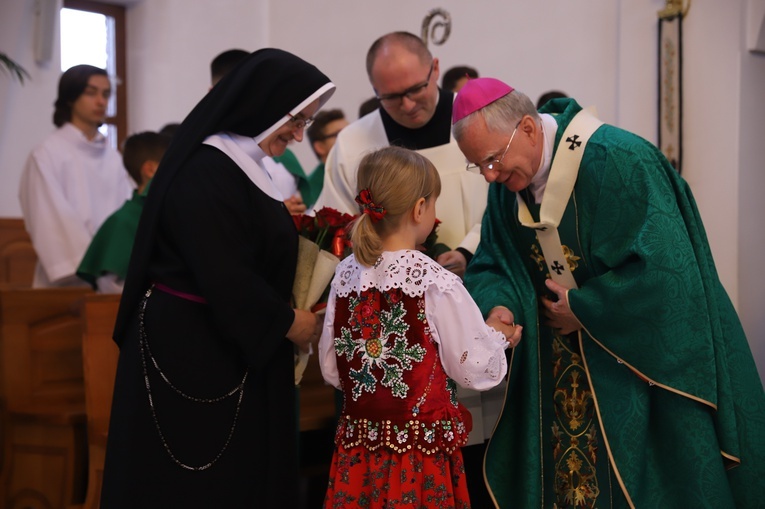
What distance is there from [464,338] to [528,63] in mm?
4798

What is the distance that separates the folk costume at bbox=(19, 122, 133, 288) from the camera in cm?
629

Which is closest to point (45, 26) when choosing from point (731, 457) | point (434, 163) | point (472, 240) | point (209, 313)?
point (434, 163)

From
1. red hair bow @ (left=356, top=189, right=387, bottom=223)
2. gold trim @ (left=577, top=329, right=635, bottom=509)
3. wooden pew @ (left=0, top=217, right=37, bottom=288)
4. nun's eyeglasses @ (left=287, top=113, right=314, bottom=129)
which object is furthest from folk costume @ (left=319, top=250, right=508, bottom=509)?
wooden pew @ (left=0, top=217, right=37, bottom=288)

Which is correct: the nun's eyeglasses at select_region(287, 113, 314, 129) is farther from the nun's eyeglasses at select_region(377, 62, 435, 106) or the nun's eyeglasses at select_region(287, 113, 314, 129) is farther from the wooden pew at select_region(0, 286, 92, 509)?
the wooden pew at select_region(0, 286, 92, 509)

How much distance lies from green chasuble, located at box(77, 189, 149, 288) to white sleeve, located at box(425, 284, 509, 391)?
2.73 metres

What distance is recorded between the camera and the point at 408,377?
117 inches

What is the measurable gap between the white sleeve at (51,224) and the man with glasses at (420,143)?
2.54 m

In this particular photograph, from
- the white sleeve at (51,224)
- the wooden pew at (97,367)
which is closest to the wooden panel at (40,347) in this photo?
the wooden pew at (97,367)

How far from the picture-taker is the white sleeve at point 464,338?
2.91 meters

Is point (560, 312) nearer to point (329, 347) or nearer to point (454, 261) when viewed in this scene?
point (454, 261)

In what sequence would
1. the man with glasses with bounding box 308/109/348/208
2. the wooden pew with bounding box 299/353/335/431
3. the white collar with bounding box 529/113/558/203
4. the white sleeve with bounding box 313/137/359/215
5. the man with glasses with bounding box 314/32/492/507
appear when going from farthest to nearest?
1. the man with glasses with bounding box 308/109/348/208
2. the white sleeve with bounding box 313/137/359/215
3. the wooden pew with bounding box 299/353/335/431
4. the man with glasses with bounding box 314/32/492/507
5. the white collar with bounding box 529/113/558/203

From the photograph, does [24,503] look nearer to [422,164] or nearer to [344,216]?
[344,216]

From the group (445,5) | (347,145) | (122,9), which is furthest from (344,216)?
(122,9)

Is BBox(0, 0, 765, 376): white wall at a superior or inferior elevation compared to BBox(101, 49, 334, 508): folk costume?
superior
